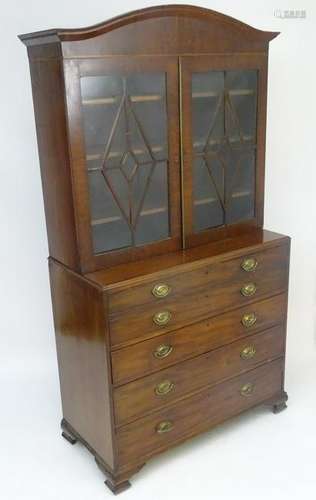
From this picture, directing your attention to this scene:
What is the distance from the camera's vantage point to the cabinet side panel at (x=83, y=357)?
194cm

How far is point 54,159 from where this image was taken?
1937 millimetres

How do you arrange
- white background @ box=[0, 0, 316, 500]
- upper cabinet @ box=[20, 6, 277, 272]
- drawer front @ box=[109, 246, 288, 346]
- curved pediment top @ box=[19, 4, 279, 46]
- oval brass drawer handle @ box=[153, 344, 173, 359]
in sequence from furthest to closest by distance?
white background @ box=[0, 0, 316, 500] < oval brass drawer handle @ box=[153, 344, 173, 359] < drawer front @ box=[109, 246, 288, 346] < upper cabinet @ box=[20, 6, 277, 272] < curved pediment top @ box=[19, 4, 279, 46]

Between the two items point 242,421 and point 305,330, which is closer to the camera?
point 242,421

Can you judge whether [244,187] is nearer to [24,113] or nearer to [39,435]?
[24,113]

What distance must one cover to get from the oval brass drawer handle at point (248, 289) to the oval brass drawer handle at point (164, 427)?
1.90ft

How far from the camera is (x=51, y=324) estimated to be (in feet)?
9.04

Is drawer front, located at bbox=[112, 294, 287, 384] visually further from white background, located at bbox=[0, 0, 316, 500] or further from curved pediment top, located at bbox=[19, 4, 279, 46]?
curved pediment top, located at bbox=[19, 4, 279, 46]

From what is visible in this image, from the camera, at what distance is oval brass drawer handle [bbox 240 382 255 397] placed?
236 cm

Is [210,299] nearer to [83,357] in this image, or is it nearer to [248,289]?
[248,289]

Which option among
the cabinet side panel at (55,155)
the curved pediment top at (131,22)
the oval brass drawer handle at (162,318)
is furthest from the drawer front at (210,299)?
the curved pediment top at (131,22)

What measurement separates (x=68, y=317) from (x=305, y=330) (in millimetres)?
1546

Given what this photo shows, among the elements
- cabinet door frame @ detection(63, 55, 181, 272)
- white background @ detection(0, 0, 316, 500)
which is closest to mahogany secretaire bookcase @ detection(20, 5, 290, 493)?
cabinet door frame @ detection(63, 55, 181, 272)

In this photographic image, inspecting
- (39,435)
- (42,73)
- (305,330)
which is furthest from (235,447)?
(42,73)

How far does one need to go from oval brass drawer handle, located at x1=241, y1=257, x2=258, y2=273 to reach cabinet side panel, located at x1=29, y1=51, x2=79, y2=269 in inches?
26.1
